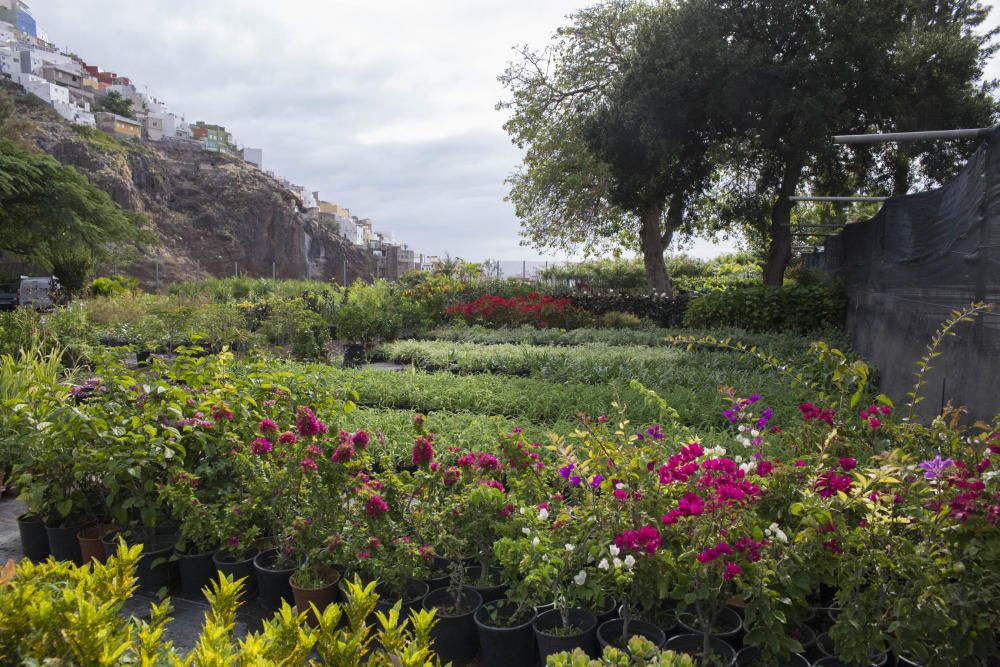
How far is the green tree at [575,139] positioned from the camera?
57.5ft

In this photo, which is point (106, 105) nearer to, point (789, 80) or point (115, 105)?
point (115, 105)

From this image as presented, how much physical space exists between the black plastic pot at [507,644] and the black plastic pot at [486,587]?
186mm

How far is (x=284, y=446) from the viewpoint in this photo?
9.41ft

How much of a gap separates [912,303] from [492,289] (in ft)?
38.6

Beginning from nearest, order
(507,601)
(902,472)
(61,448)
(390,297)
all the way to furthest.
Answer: (902,472), (507,601), (61,448), (390,297)

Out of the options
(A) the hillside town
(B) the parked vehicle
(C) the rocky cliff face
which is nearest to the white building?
(A) the hillside town

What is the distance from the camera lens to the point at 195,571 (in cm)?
296

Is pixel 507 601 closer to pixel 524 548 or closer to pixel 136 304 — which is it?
pixel 524 548

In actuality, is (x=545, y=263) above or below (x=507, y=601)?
above

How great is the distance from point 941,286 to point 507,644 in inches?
164

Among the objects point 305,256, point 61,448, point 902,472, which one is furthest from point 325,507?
point 305,256

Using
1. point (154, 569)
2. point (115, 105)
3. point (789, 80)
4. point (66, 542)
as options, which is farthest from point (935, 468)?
point (115, 105)

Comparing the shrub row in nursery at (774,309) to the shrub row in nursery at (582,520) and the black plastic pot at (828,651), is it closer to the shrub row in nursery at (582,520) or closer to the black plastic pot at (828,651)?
the shrub row in nursery at (582,520)

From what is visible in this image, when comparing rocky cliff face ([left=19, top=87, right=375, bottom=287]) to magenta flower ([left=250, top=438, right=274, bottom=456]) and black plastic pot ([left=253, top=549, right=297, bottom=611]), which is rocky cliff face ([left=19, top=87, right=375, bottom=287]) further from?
black plastic pot ([left=253, top=549, right=297, bottom=611])
